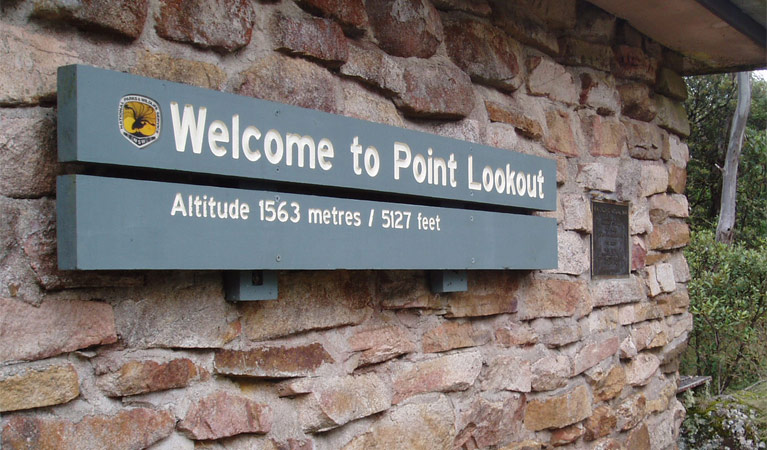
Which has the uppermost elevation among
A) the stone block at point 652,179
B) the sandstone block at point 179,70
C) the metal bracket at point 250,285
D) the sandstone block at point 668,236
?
the sandstone block at point 179,70

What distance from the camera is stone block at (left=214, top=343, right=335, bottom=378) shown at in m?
1.63

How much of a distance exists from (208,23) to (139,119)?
1.18ft

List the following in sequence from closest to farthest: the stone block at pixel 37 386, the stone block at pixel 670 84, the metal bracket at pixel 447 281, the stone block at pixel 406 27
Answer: the stone block at pixel 37 386 → the stone block at pixel 406 27 → the metal bracket at pixel 447 281 → the stone block at pixel 670 84

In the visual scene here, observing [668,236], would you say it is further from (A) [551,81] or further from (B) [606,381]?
(A) [551,81]

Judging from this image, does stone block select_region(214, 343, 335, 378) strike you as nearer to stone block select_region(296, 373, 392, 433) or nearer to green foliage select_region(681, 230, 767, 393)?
stone block select_region(296, 373, 392, 433)

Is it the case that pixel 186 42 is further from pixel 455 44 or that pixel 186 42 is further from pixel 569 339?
pixel 569 339

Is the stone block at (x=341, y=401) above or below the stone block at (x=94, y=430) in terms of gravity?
below

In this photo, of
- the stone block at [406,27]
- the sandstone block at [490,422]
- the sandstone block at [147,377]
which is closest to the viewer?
the sandstone block at [147,377]

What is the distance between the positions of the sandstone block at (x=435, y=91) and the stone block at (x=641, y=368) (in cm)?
150

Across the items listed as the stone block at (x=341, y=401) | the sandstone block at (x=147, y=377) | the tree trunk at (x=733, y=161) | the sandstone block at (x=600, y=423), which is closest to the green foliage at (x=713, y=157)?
the tree trunk at (x=733, y=161)

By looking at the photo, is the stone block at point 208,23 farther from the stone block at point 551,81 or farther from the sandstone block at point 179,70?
the stone block at point 551,81

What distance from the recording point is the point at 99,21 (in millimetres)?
1420

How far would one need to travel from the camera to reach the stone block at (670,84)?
3.39 metres

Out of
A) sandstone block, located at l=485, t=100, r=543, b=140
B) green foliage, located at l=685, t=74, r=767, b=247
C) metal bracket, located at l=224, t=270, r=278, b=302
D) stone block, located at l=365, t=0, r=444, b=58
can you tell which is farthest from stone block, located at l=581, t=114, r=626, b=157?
green foliage, located at l=685, t=74, r=767, b=247
